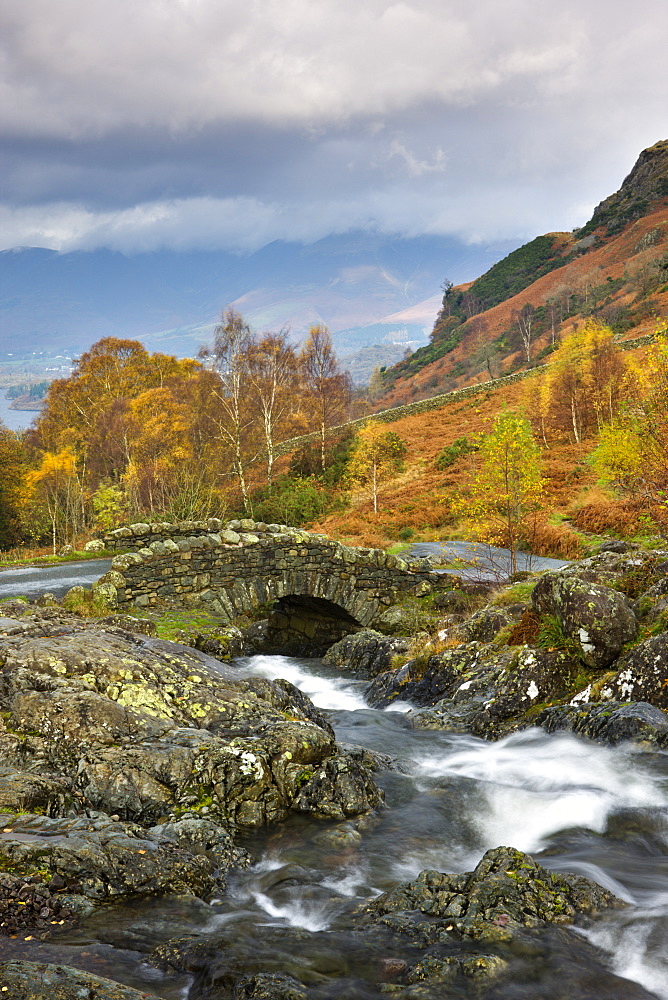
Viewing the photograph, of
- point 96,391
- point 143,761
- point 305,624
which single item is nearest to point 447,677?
point 143,761

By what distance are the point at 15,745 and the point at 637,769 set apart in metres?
6.56

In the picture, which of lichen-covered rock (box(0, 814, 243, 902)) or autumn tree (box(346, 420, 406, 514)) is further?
autumn tree (box(346, 420, 406, 514))

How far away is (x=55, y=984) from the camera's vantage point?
3.16 metres

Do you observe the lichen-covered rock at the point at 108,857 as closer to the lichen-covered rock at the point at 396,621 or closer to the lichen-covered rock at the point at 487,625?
the lichen-covered rock at the point at 487,625

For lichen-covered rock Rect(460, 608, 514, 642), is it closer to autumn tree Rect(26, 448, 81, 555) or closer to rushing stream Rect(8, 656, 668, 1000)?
rushing stream Rect(8, 656, 668, 1000)

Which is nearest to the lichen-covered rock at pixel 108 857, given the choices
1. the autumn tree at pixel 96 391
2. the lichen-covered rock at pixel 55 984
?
the lichen-covered rock at pixel 55 984

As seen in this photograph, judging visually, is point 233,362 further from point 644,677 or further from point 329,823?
point 329,823

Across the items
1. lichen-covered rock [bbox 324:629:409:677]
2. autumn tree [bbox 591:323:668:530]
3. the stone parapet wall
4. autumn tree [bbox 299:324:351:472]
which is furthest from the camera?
autumn tree [bbox 299:324:351:472]

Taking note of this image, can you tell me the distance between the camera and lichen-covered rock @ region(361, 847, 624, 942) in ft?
14.6

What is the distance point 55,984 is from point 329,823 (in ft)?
11.7

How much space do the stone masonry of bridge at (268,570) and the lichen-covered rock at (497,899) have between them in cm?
1301

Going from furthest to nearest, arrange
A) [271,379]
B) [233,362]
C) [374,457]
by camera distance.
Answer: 1. [271,379]
2. [374,457]
3. [233,362]

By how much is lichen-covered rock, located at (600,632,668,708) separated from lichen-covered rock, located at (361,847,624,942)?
3974mm

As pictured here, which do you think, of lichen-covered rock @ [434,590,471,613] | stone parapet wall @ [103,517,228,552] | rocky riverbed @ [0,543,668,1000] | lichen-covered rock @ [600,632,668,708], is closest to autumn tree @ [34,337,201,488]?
stone parapet wall @ [103,517,228,552]
